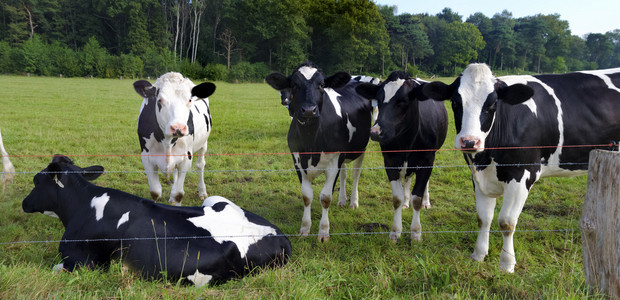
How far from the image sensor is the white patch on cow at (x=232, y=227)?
3381mm

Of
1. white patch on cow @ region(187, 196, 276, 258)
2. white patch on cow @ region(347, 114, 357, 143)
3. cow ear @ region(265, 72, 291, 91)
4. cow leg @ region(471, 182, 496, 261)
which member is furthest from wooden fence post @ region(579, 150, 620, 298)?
cow ear @ region(265, 72, 291, 91)

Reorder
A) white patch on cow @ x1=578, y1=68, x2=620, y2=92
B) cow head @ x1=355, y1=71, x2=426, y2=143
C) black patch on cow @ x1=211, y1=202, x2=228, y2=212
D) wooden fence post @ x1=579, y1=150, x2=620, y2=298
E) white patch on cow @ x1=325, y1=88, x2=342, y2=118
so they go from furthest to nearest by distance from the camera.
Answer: white patch on cow @ x1=325, y1=88, x2=342, y2=118, cow head @ x1=355, y1=71, x2=426, y2=143, white patch on cow @ x1=578, y1=68, x2=620, y2=92, black patch on cow @ x1=211, y1=202, x2=228, y2=212, wooden fence post @ x1=579, y1=150, x2=620, y2=298

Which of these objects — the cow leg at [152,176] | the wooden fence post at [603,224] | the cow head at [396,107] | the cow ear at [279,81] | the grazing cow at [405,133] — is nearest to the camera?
the wooden fence post at [603,224]

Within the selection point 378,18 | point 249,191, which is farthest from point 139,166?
point 378,18

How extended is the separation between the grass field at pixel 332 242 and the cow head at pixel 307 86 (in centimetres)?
80

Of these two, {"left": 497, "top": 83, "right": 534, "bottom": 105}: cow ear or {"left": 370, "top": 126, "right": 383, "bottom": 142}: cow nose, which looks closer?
{"left": 497, "top": 83, "right": 534, "bottom": 105}: cow ear

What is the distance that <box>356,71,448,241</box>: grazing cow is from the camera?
4.35 meters

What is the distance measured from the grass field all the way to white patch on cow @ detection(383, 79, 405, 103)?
943 mm

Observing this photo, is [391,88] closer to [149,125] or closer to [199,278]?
[199,278]

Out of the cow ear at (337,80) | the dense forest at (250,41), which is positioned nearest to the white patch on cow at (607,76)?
the cow ear at (337,80)

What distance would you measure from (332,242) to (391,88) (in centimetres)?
185

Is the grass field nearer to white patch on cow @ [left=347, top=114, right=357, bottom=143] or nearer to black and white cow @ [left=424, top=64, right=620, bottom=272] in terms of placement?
black and white cow @ [left=424, top=64, right=620, bottom=272]

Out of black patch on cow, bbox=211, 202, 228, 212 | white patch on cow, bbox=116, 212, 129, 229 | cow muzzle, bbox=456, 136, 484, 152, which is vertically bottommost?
white patch on cow, bbox=116, 212, 129, 229

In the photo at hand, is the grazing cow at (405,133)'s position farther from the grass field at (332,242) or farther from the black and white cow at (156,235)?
the black and white cow at (156,235)
